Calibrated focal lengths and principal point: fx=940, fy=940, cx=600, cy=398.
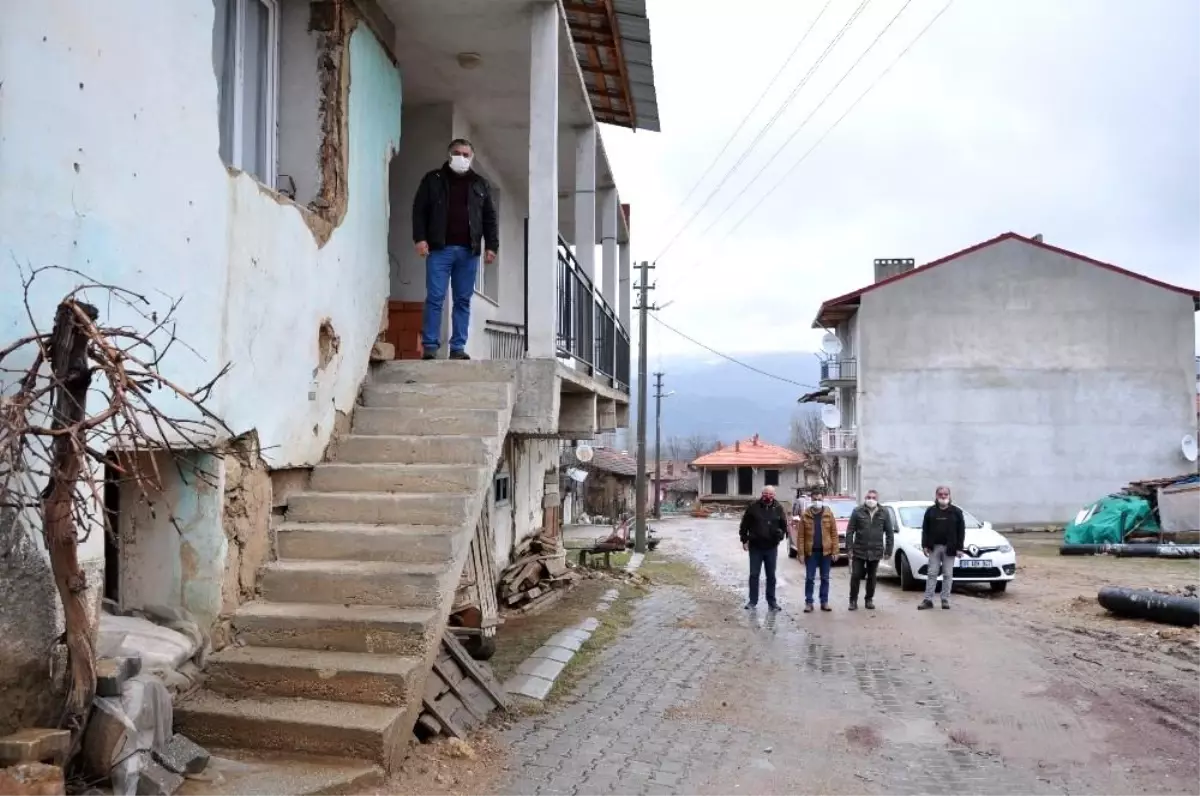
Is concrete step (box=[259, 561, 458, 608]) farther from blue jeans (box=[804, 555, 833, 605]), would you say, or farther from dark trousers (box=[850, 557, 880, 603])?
dark trousers (box=[850, 557, 880, 603])

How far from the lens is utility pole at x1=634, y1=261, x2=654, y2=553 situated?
30766mm

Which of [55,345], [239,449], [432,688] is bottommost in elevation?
[432,688]

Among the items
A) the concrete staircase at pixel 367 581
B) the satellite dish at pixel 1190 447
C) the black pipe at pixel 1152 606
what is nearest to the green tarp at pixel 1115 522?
the satellite dish at pixel 1190 447

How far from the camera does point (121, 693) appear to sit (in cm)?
414

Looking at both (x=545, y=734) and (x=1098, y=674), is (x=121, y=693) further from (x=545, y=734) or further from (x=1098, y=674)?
(x=1098, y=674)

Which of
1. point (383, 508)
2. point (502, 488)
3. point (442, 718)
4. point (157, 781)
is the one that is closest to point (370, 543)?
point (383, 508)

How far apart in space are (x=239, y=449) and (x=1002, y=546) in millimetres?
13058

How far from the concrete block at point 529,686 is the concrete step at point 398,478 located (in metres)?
1.64

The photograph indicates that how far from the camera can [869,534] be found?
1298 cm

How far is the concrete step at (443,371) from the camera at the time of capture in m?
7.39

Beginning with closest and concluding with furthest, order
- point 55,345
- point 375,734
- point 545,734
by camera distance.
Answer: point 55,345, point 375,734, point 545,734

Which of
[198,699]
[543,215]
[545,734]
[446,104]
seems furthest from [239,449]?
[446,104]

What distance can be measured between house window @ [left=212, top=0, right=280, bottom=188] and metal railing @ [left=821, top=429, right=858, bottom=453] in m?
35.5

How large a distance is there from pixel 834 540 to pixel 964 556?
3415mm
